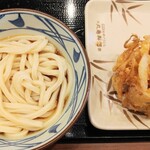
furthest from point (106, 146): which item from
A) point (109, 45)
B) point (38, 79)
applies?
point (109, 45)

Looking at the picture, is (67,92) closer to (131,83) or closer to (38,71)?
(38,71)

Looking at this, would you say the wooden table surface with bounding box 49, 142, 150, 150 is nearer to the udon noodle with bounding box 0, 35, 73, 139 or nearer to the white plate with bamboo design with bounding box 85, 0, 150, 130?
the white plate with bamboo design with bounding box 85, 0, 150, 130

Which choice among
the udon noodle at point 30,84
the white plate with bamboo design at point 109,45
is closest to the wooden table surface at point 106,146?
the white plate with bamboo design at point 109,45

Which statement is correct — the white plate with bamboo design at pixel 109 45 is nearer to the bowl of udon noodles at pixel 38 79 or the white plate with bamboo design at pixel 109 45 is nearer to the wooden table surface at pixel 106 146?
the wooden table surface at pixel 106 146

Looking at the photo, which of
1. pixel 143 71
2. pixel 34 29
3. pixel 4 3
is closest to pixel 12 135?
pixel 34 29

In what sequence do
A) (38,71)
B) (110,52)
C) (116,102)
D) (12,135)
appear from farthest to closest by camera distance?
(110,52), (116,102), (38,71), (12,135)

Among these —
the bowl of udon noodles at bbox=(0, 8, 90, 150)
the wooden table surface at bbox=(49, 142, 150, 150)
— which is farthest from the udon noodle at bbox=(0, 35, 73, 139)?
the wooden table surface at bbox=(49, 142, 150, 150)

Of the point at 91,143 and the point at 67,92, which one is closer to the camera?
the point at 67,92
